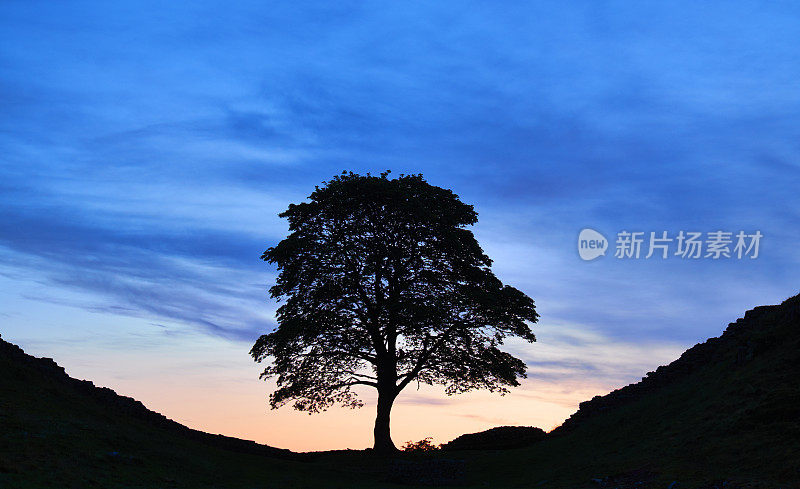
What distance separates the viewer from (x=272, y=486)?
3047cm

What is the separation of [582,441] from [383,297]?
52.1 ft

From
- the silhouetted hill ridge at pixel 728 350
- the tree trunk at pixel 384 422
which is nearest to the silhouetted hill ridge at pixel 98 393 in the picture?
the tree trunk at pixel 384 422

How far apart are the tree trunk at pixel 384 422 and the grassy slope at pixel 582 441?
1.87 m

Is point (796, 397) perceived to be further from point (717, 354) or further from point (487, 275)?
point (487, 275)

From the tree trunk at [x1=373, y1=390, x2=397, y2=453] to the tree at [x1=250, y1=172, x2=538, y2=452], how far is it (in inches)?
2.7

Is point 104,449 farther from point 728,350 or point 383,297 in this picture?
point 728,350

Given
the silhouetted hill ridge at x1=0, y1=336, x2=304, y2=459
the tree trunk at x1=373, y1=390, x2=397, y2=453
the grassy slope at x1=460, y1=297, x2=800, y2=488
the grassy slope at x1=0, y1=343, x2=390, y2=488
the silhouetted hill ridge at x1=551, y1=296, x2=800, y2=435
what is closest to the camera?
the grassy slope at x1=0, y1=343, x2=390, y2=488

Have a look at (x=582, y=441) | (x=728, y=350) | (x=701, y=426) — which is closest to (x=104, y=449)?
(x=582, y=441)

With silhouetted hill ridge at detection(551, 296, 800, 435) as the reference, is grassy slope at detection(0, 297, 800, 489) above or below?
below

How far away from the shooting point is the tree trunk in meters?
45.9

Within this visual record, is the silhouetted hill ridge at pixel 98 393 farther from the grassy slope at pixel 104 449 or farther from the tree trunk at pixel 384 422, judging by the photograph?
the tree trunk at pixel 384 422

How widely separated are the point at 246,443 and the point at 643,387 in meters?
27.7

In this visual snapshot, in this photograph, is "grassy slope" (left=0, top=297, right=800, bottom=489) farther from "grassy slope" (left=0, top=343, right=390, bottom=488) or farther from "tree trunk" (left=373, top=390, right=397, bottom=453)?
"tree trunk" (left=373, top=390, right=397, bottom=453)

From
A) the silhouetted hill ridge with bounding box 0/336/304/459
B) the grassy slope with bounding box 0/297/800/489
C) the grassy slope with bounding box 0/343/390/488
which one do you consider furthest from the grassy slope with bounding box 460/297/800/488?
the silhouetted hill ridge with bounding box 0/336/304/459
